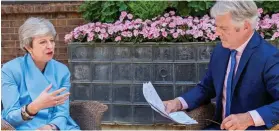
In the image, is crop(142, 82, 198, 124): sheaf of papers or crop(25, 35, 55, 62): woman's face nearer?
crop(142, 82, 198, 124): sheaf of papers

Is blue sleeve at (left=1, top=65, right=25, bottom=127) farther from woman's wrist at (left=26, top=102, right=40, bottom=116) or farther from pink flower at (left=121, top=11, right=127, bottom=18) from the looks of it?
pink flower at (left=121, top=11, right=127, bottom=18)

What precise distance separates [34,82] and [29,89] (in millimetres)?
52

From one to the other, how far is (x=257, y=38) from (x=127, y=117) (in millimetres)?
2087

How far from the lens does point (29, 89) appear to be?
3113mm

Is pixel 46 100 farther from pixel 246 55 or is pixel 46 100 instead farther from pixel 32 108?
pixel 246 55

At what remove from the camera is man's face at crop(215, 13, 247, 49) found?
296 cm

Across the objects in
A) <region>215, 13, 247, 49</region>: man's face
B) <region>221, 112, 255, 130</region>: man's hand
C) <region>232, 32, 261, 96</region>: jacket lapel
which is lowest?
<region>221, 112, 255, 130</region>: man's hand

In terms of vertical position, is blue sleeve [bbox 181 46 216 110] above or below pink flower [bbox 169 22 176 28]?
below

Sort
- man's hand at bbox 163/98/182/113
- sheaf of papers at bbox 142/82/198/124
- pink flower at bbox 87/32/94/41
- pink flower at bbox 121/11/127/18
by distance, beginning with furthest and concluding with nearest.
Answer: pink flower at bbox 121/11/127/18, pink flower at bbox 87/32/94/41, man's hand at bbox 163/98/182/113, sheaf of papers at bbox 142/82/198/124

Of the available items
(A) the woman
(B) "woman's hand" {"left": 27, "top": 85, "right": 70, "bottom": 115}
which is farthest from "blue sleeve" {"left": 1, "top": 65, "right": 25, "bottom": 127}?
(B) "woman's hand" {"left": 27, "top": 85, "right": 70, "bottom": 115}

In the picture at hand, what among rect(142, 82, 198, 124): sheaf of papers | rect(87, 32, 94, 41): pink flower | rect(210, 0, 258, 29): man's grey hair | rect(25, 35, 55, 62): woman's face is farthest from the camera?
rect(87, 32, 94, 41): pink flower

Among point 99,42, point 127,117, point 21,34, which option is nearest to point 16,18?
point 99,42

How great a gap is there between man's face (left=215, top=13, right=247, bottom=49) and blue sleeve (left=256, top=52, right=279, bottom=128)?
200 mm

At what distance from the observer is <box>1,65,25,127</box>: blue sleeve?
301 centimetres
